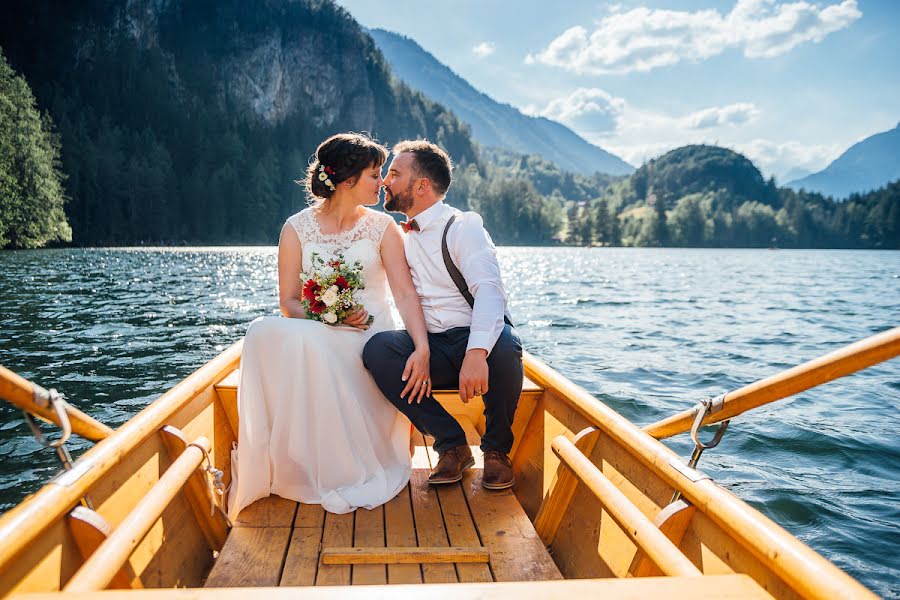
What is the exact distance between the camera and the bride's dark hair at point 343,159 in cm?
390

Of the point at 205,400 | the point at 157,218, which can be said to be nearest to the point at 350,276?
the point at 205,400

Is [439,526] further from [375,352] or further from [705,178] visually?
[705,178]

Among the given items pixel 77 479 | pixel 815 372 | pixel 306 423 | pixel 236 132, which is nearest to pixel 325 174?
pixel 306 423

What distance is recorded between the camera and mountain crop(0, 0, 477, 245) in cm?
6494

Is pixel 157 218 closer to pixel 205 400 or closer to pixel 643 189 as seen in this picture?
pixel 205 400

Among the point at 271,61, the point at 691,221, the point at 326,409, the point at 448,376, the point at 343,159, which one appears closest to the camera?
the point at 326,409

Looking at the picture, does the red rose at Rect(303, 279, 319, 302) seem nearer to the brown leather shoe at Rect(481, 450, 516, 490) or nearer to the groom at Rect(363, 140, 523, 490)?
the groom at Rect(363, 140, 523, 490)

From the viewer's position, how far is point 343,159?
390cm

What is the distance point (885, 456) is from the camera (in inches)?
273

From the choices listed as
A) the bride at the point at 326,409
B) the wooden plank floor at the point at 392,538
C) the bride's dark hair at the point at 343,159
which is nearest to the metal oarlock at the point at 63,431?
the wooden plank floor at the point at 392,538

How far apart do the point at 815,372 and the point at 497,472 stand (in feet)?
5.75

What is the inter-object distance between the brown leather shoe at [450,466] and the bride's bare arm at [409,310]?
0.35 metres

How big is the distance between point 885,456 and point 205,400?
6840mm

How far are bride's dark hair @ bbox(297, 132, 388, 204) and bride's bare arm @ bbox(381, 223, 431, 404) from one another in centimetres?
39
